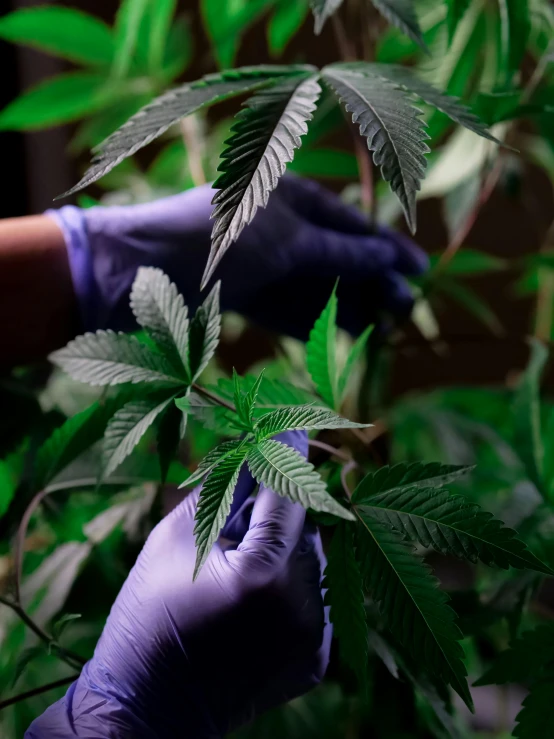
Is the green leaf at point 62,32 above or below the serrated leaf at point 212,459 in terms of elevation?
above

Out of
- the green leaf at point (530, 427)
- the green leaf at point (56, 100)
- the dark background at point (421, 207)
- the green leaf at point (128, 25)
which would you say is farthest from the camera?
the dark background at point (421, 207)

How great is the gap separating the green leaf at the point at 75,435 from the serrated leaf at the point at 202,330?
0.34 feet

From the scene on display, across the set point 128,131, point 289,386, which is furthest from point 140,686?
point 128,131

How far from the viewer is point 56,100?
0.81m

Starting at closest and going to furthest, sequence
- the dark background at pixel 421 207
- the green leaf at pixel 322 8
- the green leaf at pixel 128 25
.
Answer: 1. the green leaf at pixel 322 8
2. the green leaf at pixel 128 25
3. the dark background at pixel 421 207

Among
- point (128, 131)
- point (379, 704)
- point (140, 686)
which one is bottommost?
point (379, 704)

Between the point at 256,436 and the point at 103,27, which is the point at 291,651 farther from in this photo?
the point at 103,27

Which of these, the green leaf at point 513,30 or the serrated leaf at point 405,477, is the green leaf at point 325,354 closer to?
the serrated leaf at point 405,477

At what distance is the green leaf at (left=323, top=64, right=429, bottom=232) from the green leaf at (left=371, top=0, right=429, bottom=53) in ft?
0.15

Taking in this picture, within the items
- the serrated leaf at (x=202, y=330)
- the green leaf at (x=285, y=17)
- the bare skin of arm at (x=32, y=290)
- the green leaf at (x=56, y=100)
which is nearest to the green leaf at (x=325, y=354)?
the serrated leaf at (x=202, y=330)

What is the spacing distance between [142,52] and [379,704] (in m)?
0.87

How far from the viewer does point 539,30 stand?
714 millimetres

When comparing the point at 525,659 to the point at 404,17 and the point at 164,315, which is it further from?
the point at 404,17

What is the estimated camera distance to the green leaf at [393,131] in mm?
322
